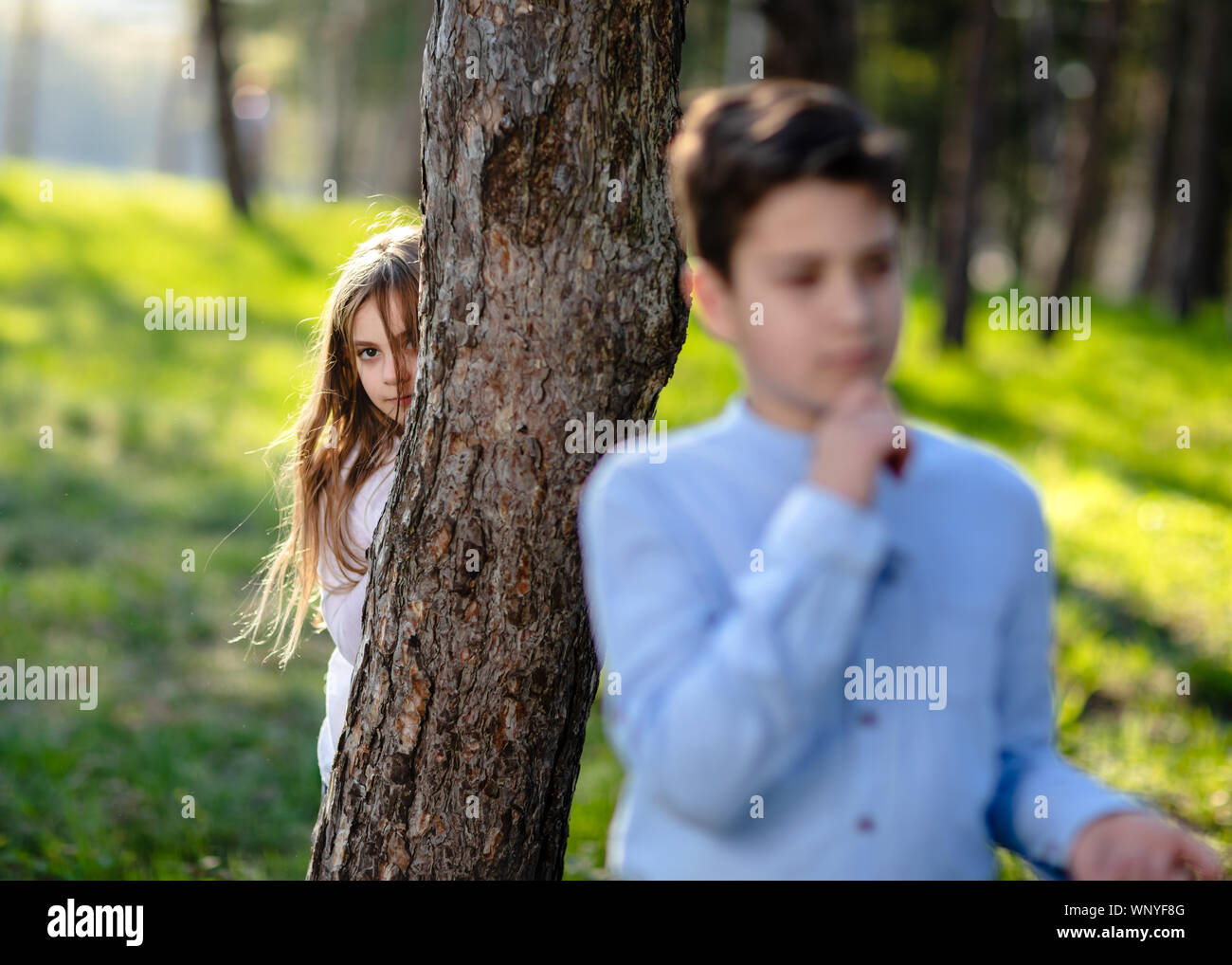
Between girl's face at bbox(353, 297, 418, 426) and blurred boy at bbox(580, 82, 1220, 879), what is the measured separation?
1.29 meters

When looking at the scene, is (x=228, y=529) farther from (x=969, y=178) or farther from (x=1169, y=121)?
(x=1169, y=121)

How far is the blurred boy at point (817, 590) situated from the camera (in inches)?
56.4

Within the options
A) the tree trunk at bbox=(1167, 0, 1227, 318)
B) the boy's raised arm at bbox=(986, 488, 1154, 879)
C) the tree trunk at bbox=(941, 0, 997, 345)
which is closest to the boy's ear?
the boy's raised arm at bbox=(986, 488, 1154, 879)

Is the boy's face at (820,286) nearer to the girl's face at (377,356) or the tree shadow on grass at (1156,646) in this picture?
the girl's face at (377,356)

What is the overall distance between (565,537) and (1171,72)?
856 inches

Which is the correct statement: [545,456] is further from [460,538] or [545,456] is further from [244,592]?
[244,592]

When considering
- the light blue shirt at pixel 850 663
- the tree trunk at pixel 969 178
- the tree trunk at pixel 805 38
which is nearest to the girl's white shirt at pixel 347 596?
the light blue shirt at pixel 850 663

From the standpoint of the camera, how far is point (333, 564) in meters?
2.89

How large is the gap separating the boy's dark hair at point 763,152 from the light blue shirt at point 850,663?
0.87ft

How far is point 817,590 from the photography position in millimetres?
1418

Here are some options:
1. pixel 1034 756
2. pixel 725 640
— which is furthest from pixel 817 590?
pixel 1034 756

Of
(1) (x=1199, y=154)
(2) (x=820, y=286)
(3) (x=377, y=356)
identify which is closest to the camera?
(2) (x=820, y=286)

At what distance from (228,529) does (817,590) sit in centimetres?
702

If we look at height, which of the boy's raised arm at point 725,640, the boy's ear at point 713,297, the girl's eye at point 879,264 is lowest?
the boy's raised arm at point 725,640
